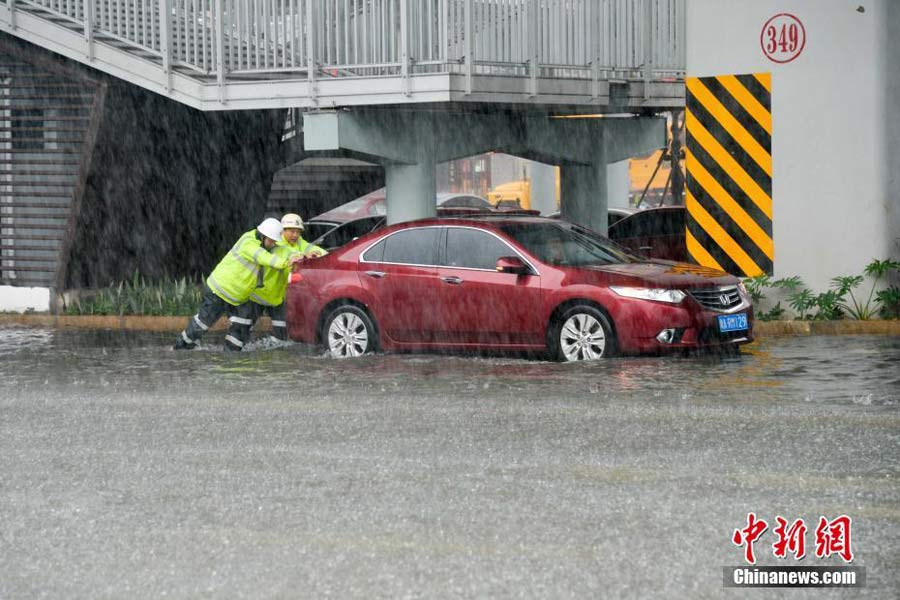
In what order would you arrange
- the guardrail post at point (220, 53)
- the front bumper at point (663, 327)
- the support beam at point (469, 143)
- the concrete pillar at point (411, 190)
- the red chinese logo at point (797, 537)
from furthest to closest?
the concrete pillar at point (411, 190) → the support beam at point (469, 143) → the guardrail post at point (220, 53) → the front bumper at point (663, 327) → the red chinese logo at point (797, 537)

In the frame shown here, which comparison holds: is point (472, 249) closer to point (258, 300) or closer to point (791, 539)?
point (258, 300)

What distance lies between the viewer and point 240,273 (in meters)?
15.2

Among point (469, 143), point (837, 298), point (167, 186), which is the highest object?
point (469, 143)

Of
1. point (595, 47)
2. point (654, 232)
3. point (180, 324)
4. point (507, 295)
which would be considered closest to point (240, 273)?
point (507, 295)

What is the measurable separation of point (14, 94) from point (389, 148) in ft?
17.0

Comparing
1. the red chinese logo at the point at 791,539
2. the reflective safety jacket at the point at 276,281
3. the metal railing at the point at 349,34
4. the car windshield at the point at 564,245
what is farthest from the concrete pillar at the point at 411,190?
the red chinese logo at the point at 791,539

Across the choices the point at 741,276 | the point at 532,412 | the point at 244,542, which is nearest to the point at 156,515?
the point at 244,542

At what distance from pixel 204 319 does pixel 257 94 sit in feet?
12.4

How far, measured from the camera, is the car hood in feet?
42.6

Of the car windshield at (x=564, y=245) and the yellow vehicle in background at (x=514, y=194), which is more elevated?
the yellow vehicle in background at (x=514, y=194)

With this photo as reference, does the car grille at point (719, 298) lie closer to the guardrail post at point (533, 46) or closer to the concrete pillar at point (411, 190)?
the guardrail post at point (533, 46)

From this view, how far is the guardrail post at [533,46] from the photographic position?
1803cm

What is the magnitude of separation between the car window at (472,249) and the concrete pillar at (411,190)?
192 inches

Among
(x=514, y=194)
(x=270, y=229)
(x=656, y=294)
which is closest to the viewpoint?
(x=656, y=294)
